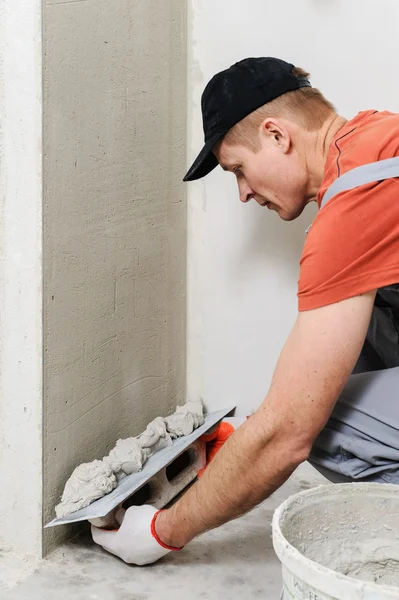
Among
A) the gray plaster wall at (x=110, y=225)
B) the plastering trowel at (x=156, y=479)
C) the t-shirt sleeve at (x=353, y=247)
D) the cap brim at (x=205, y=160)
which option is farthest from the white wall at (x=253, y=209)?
the t-shirt sleeve at (x=353, y=247)

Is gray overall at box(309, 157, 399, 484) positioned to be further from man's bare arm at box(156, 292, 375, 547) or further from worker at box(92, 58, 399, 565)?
man's bare arm at box(156, 292, 375, 547)

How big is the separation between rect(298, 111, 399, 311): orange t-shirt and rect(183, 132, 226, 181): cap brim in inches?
15.2

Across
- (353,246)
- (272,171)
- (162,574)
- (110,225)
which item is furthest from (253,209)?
(162,574)

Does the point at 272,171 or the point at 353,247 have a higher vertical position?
the point at 272,171

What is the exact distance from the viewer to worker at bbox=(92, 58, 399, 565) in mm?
1272

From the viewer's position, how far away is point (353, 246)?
127 cm

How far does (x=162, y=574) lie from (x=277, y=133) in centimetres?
102

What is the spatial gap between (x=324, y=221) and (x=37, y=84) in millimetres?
714

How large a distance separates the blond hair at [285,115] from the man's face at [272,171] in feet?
0.06

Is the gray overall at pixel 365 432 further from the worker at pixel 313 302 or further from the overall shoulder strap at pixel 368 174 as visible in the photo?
the overall shoulder strap at pixel 368 174

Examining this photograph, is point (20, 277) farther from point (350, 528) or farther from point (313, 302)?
point (350, 528)

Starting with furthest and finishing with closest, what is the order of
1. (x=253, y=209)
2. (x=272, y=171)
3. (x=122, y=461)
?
(x=253, y=209) < (x=122, y=461) < (x=272, y=171)

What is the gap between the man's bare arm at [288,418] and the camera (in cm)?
127

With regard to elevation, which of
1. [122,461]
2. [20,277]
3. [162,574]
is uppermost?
[20,277]
